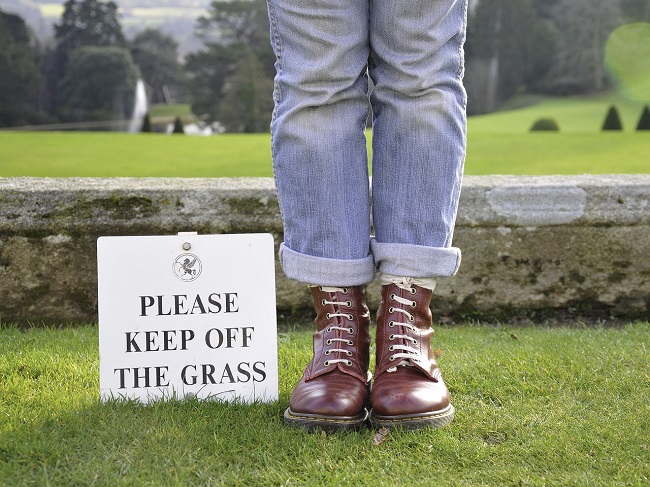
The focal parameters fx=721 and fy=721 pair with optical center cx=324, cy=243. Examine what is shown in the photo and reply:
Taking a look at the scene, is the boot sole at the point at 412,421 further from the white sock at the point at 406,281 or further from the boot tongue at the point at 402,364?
the white sock at the point at 406,281

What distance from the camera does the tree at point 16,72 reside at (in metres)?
22.2

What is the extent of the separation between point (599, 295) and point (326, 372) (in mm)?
1073

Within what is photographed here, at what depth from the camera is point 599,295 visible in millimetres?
1941

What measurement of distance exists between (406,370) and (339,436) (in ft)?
0.54

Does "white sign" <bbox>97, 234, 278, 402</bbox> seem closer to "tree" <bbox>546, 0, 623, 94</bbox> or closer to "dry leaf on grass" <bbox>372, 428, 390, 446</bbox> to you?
"dry leaf on grass" <bbox>372, 428, 390, 446</bbox>

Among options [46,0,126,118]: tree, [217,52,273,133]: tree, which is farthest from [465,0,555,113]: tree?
[46,0,126,118]: tree

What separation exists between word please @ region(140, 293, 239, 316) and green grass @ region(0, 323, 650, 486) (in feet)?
0.52

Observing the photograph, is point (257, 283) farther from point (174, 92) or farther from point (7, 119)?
point (174, 92)

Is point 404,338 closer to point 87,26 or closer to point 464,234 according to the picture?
point 464,234

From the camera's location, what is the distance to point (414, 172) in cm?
118

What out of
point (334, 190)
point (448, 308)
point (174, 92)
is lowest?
point (174, 92)

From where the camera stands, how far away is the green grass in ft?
3.11

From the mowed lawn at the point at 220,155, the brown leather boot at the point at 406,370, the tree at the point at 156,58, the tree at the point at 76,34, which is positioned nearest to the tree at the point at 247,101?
the tree at the point at 156,58

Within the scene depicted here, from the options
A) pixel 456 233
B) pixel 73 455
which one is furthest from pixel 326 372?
pixel 456 233
